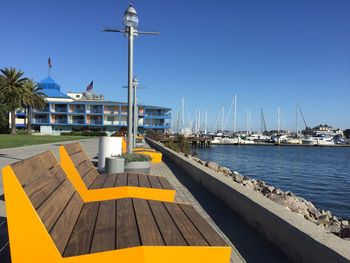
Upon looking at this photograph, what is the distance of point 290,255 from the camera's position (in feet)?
13.7

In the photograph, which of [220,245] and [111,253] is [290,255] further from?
[111,253]

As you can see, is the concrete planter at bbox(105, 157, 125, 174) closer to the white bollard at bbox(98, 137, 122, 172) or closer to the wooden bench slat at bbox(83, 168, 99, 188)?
the white bollard at bbox(98, 137, 122, 172)

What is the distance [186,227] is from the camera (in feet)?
11.5

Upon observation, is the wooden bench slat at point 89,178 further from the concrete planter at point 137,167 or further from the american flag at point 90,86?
the american flag at point 90,86

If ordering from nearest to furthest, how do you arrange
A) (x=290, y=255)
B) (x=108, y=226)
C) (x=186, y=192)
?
1. (x=108, y=226)
2. (x=290, y=255)
3. (x=186, y=192)

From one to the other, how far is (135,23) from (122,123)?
248ft

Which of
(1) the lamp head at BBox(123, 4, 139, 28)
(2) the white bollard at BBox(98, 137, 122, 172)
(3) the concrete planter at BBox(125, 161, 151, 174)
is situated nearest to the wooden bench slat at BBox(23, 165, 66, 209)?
(3) the concrete planter at BBox(125, 161, 151, 174)

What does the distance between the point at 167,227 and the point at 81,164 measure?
3057mm

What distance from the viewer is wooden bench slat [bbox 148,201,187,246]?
10.2ft

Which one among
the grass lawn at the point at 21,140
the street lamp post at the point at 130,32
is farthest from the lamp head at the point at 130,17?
the grass lawn at the point at 21,140

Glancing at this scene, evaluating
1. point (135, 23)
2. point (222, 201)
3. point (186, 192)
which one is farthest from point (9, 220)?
point (135, 23)

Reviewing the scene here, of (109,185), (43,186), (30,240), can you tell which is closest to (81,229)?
(43,186)

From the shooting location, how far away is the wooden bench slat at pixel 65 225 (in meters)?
2.91

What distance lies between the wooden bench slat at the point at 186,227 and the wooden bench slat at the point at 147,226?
0.22m
